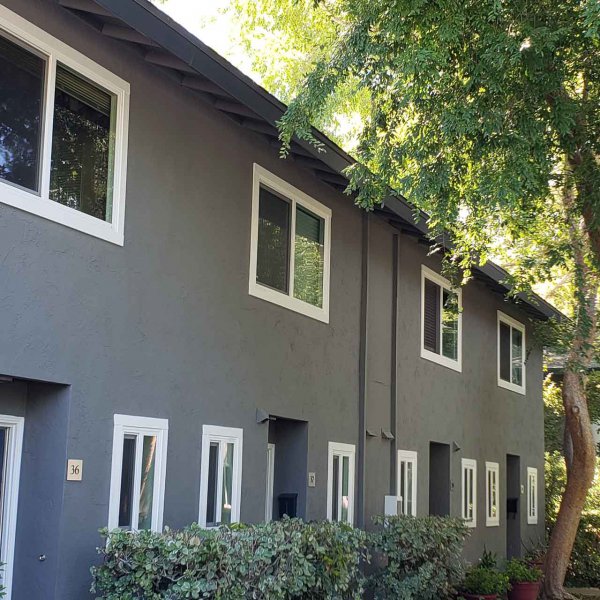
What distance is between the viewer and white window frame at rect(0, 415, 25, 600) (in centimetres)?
738

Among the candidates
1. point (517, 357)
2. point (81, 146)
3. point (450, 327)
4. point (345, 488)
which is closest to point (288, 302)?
point (345, 488)

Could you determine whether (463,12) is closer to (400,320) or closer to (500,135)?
(500,135)

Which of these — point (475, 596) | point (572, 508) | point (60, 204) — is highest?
point (60, 204)

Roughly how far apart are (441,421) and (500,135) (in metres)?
7.92

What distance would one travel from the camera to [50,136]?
297 inches

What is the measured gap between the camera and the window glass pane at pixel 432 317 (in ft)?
52.5

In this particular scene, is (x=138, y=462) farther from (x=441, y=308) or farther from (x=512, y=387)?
(x=512, y=387)

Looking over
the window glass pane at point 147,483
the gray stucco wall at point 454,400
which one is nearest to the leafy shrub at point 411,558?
the gray stucco wall at point 454,400

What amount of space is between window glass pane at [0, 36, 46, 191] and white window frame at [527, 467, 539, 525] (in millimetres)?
16263

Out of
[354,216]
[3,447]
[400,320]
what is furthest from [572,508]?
[3,447]

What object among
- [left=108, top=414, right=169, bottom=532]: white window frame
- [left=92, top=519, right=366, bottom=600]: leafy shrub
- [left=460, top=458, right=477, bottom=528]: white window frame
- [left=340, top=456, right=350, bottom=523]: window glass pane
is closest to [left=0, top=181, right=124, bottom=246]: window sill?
[left=108, top=414, right=169, bottom=532]: white window frame

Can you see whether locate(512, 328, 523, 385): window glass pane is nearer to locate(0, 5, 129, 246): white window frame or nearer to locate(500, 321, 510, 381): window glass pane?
locate(500, 321, 510, 381): window glass pane

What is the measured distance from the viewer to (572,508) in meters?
17.4

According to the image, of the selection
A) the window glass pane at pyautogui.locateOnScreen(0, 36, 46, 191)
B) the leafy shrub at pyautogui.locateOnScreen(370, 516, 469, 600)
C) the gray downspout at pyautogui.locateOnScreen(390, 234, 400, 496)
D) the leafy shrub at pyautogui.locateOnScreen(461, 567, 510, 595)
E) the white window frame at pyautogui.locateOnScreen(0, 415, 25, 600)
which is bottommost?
the leafy shrub at pyautogui.locateOnScreen(461, 567, 510, 595)
